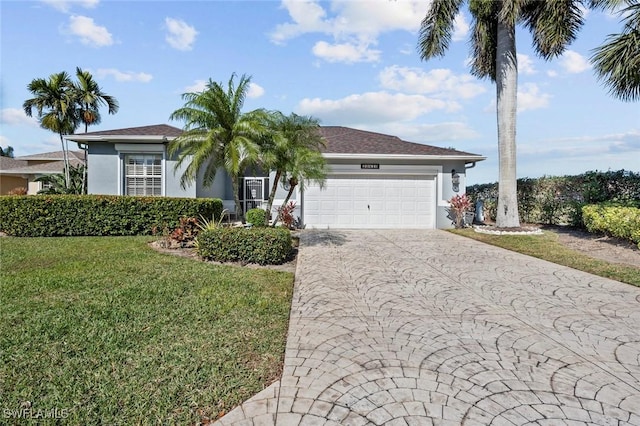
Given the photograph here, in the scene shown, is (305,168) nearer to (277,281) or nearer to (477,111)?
(277,281)

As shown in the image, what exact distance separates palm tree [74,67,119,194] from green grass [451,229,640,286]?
23.0 meters

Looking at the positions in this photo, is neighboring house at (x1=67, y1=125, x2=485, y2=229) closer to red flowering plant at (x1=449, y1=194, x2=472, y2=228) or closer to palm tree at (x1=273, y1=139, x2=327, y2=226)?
red flowering plant at (x1=449, y1=194, x2=472, y2=228)

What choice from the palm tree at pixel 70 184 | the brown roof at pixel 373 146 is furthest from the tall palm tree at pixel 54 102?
the brown roof at pixel 373 146

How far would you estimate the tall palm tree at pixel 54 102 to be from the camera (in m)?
20.0

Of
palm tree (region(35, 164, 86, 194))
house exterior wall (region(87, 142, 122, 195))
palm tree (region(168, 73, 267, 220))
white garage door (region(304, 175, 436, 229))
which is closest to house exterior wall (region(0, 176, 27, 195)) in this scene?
palm tree (region(35, 164, 86, 194))

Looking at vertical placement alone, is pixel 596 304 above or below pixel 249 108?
below

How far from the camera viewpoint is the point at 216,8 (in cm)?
907

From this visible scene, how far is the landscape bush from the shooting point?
1151 cm

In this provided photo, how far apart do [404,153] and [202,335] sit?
12126 millimetres

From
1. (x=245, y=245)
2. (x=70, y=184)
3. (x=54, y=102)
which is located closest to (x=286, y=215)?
(x=245, y=245)

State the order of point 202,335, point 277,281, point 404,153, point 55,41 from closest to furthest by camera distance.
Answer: point 202,335
point 277,281
point 55,41
point 404,153

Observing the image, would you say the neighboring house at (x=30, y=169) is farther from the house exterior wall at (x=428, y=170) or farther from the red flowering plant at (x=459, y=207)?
the red flowering plant at (x=459, y=207)

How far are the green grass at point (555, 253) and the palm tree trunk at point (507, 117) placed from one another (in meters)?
1.49

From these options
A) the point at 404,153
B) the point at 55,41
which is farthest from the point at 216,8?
the point at 404,153
